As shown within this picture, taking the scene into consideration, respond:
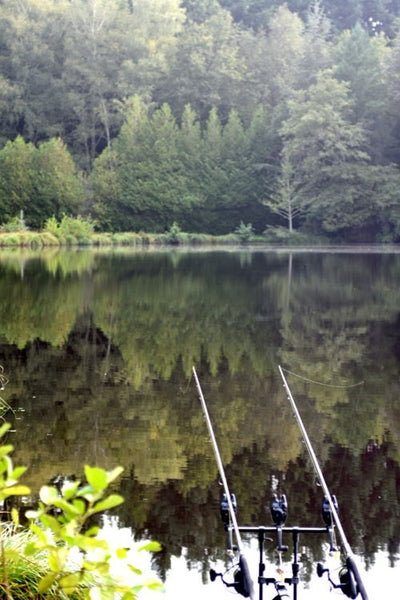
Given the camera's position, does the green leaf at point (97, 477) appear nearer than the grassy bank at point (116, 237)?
Yes

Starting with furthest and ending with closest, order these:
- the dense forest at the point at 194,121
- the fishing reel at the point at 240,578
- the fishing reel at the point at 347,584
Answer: the dense forest at the point at 194,121 → the fishing reel at the point at 347,584 → the fishing reel at the point at 240,578

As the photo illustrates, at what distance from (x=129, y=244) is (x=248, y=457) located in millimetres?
46196

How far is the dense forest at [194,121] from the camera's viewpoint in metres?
52.4

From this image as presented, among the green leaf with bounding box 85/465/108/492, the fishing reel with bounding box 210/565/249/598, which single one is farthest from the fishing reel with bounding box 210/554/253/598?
the green leaf with bounding box 85/465/108/492

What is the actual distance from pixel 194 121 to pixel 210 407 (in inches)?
2238

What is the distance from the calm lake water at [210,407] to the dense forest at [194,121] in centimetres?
3319

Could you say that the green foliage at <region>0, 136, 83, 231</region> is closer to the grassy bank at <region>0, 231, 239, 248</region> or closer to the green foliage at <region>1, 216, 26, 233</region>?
the green foliage at <region>1, 216, 26, 233</region>

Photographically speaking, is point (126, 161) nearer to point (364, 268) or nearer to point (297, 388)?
point (364, 268)

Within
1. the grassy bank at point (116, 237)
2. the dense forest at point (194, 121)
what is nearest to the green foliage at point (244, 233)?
the grassy bank at point (116, 237)

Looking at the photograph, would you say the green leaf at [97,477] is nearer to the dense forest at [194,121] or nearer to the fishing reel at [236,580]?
the fishing reel at [236,580]

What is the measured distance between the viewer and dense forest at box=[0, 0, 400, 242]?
5244cm

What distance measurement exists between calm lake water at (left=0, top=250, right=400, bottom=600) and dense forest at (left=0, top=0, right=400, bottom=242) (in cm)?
3319

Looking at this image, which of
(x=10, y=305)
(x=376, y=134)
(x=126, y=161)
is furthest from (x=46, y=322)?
(x=126, y=161)

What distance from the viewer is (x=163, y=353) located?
12.4 meters
